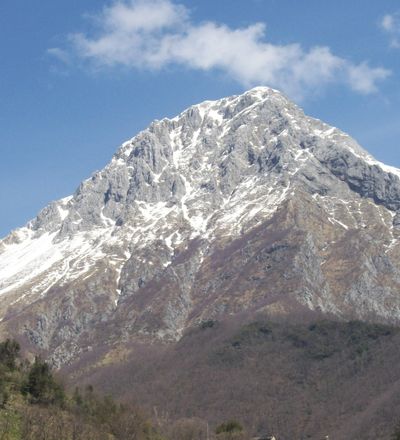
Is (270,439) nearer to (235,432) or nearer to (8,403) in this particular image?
(235,432)

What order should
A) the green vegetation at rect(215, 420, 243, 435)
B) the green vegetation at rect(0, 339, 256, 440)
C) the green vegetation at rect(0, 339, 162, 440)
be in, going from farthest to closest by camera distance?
the green vegetation at rect(215, 420, 243, 435), the green vegetation at rect(0, 339, 162, 440), the green vegetation at rect(0, 339, 256, 440)

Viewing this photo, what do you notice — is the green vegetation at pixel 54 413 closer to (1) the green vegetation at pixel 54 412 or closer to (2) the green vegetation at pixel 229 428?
(1) the green vegetation at pixel 54 412

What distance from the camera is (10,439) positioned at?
97.7 m

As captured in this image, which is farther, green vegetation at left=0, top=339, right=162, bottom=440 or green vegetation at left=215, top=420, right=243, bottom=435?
green vegetation at left=215, top=420, right=243, bottom=435

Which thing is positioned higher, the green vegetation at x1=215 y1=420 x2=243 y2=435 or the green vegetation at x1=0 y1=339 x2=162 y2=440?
the green vegetation at x1=0 y1=339 x2=162 y2=440

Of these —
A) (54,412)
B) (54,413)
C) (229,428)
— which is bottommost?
(229,428)

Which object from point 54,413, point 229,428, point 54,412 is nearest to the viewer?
point 54,413

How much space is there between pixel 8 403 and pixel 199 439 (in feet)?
156

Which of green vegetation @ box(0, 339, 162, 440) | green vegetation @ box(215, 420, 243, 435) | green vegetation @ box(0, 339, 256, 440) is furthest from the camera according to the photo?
green vegetation @ box(215, 420, 243, 435)

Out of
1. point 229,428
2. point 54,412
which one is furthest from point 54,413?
point 229,428

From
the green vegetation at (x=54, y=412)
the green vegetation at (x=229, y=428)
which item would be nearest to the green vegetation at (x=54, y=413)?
the green vegetation at (x=54, y=412)

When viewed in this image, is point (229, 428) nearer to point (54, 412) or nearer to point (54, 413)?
point (54, 412)

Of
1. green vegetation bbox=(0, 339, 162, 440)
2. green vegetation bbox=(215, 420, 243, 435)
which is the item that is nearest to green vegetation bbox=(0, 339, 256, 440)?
green vegetation bbox=(0, 339, 162, 440)

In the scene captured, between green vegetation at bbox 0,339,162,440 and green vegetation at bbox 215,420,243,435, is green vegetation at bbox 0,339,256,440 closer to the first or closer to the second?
green vegetation at bbox 0,339,162,440
